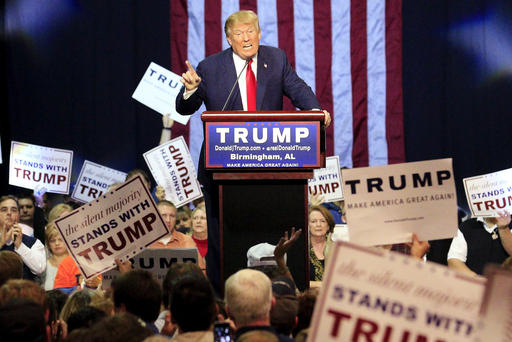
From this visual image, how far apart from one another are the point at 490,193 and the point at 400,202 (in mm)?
3432

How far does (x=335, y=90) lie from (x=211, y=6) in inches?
71.7

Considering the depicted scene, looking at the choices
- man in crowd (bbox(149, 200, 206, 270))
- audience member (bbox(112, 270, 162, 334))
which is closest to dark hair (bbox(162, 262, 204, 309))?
audience member (bbox(112, 270, 162, 334))

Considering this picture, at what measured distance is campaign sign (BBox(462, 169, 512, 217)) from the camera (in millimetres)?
7043

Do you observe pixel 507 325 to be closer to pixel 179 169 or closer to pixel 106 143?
pixel 179 169

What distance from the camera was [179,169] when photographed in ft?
29.4

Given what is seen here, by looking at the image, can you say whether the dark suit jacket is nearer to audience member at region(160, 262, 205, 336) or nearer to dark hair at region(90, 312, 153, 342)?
audience member at region(160, 262, 205, 336)

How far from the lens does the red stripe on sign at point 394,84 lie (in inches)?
414

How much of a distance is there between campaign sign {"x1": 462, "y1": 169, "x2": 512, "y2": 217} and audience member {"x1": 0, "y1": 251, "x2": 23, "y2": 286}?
3988mm

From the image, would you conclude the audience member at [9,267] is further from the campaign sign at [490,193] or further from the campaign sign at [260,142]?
the campaign sign at [490,193]

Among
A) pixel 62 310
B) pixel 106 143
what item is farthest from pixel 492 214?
pixel 106 143

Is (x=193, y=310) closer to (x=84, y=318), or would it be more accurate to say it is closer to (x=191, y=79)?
(x=84, y=318)

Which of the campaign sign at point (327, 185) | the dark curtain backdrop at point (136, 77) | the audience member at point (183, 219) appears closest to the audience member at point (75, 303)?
the audience member at point (183, 219)

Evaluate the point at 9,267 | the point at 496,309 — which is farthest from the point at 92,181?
the point at 496,309

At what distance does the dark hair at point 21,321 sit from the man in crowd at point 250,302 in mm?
727
